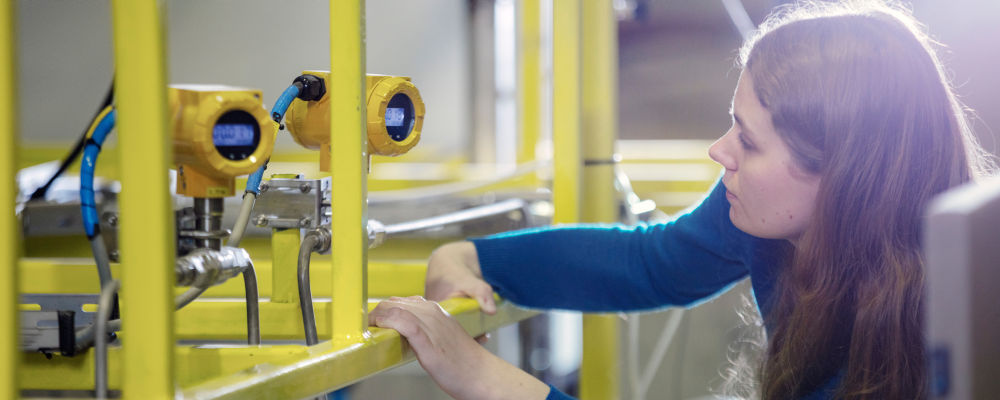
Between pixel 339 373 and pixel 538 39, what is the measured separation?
171 cm

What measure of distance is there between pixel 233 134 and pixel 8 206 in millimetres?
166

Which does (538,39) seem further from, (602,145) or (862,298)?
(862,298)

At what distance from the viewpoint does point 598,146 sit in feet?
4.36

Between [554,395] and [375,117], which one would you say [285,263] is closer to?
[375,117]

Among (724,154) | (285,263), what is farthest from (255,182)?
(724,154)

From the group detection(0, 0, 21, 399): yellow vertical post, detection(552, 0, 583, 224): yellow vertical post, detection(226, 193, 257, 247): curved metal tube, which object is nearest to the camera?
detection(0, 0, 21, 399): yellow vertical post

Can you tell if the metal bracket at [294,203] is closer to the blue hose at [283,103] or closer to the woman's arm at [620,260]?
the blue hose at [283,103]

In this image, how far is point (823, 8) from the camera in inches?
40.7

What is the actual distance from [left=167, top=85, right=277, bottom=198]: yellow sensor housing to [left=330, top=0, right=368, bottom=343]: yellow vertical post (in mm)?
79

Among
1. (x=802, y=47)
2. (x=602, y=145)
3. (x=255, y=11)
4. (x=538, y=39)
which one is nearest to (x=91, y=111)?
(x=255, y=11)

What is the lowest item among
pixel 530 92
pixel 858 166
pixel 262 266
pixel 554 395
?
A: pixel 554 395

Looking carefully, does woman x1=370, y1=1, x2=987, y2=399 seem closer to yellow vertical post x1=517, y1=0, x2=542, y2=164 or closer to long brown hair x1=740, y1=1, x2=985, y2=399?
long brown hair x1=740, y1=1, x2=985, y2=399

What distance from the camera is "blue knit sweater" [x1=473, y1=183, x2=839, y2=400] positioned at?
43.4 inches

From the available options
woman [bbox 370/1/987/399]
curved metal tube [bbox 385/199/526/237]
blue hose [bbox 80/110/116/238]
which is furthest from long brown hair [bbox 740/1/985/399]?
blue hose [bbox 80/110/116/238]
